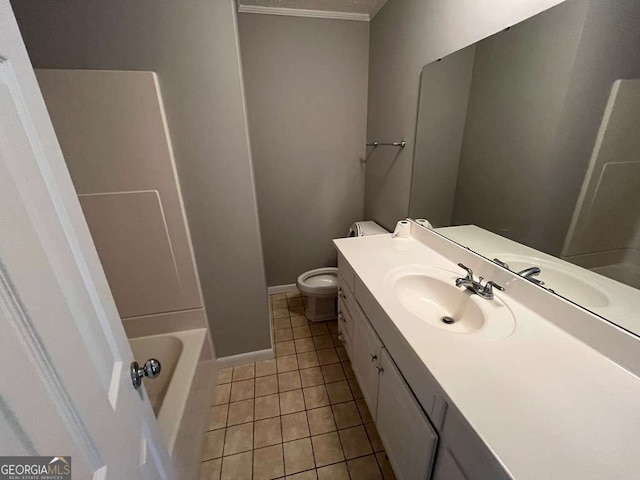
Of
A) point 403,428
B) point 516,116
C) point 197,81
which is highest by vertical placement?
point 197,81

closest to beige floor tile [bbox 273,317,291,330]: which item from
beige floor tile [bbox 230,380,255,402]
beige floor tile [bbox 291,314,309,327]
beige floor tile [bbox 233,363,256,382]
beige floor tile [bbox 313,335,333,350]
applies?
beige floor tile [bbox 291,314,309,327]

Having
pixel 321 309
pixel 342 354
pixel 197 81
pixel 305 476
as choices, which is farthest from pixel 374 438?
pixel 197 81

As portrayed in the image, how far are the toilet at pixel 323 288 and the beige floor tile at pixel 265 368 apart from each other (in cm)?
52

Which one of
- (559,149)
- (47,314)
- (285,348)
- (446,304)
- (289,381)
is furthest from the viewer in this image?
(285,348)

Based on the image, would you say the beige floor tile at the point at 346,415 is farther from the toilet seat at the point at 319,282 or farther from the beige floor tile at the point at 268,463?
the toilet seat at the point at 319,282

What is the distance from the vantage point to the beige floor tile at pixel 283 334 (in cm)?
205

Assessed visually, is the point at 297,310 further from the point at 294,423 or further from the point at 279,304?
the point at 294,423

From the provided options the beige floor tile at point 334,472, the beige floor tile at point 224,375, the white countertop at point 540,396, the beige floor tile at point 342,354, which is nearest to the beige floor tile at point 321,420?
the beige floor tile at point 334,472

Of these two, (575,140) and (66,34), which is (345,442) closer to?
(575,140)

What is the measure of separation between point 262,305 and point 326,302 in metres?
0.66

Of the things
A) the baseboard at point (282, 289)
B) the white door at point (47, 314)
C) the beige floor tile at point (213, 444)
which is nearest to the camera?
the white door at point (47, 314)

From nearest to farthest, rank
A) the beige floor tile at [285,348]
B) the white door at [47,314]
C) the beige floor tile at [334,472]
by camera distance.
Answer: the white door at [47,314], the beige floor tile at [334,472], the beige floor tile at [285,348]

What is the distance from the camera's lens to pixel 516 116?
98 centimetres

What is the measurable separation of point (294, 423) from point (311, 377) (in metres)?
0.31
